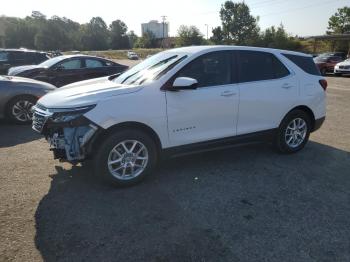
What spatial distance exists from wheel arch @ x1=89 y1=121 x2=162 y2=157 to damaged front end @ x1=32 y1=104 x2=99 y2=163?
0.06m

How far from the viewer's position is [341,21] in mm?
76000

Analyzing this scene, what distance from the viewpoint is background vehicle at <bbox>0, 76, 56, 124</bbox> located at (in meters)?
7.95

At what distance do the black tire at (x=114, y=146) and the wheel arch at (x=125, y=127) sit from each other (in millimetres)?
45

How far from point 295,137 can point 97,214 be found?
370cm

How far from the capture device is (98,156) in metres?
4.38

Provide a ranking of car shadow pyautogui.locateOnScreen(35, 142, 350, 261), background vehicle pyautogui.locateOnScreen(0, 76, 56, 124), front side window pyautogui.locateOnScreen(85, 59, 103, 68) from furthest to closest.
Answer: front side window pyautogui.locateOnScreen(85, 59, 103, 68) → background vehicle pyautogui.locateOnScreen(0, 76, 56, 124) → car shadow pyautogui.locateOnScreen(35, 142, 350, 261)

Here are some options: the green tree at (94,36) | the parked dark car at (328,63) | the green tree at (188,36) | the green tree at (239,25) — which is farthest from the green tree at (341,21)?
the green tree at (94,36)

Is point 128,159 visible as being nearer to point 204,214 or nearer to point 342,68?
point 204,214

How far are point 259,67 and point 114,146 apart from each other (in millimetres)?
2643

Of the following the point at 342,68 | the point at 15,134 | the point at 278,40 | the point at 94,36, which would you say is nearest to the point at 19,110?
the point at 15,134

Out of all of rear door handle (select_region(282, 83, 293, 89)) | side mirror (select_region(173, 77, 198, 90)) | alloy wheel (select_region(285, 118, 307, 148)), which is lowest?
alloy wheel (select_region(285, 118, 307, 148))

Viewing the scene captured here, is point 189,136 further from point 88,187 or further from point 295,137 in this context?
point 295,137

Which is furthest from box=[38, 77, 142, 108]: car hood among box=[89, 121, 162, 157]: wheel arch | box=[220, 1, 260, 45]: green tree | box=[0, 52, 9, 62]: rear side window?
box=[220, 1, 260, 45]: green tree

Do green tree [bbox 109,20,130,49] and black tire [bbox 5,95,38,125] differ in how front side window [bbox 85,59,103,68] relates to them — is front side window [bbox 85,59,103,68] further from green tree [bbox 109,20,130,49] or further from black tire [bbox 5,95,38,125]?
green tree [bbox 109,20,130,49]
